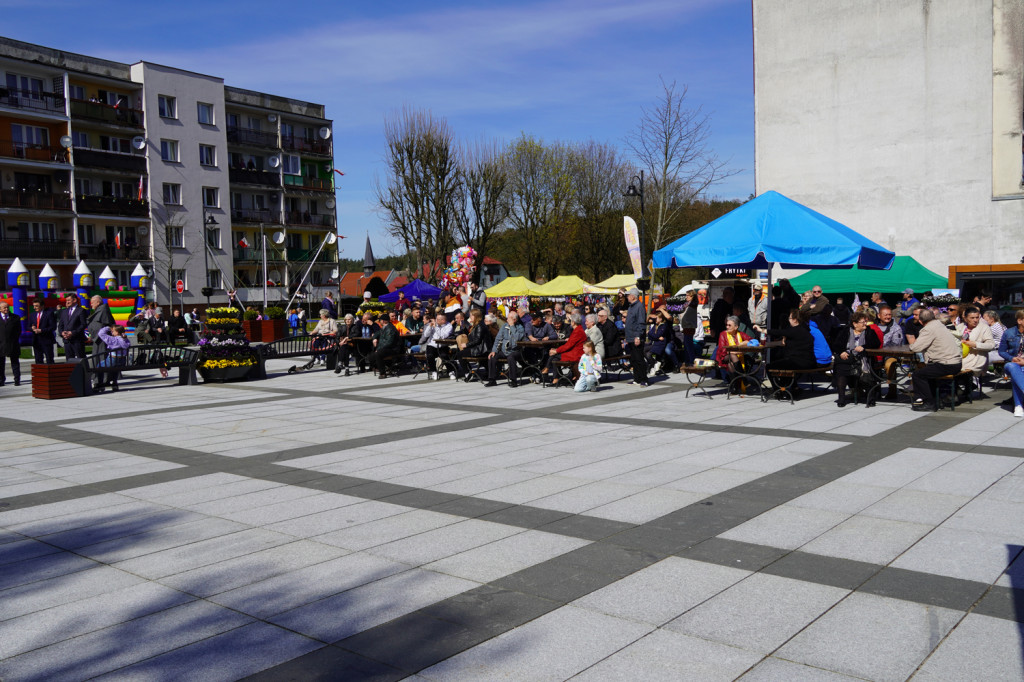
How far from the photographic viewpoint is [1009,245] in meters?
24.9

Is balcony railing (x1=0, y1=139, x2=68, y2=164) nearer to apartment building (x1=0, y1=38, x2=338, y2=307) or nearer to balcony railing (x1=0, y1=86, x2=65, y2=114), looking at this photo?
apartment building (x1=0, y1=38, x2=338, y2=307)

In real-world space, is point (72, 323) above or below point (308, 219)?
below

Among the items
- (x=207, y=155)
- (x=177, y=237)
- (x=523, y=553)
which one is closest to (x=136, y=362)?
(x=523, y=553)

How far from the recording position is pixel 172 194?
49.8 metres

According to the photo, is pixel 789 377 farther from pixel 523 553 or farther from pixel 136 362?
pixel 136 362

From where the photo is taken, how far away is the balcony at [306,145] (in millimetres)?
58188

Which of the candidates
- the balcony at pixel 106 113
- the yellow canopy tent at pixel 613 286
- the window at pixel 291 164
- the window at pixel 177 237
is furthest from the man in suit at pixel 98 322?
the window at pixel 291 164

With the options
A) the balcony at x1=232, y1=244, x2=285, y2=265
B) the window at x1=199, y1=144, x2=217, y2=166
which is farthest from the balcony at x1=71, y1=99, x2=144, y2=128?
the balcony at x1=232, y1=244, x2=285, y2=265

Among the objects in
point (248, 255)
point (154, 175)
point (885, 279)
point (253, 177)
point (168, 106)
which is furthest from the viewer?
point (253, 177)

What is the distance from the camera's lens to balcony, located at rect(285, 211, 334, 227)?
5803 cm

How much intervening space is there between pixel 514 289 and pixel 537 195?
1918cm

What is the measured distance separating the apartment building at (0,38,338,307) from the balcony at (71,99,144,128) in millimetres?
61

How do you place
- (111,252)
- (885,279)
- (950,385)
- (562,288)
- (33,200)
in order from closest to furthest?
(950,385), (885,279), (562,288), (33,200), (111,252)

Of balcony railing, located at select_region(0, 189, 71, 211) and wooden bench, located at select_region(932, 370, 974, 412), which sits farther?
balcony railing, located at select_region(0, 189, 71, 211)
